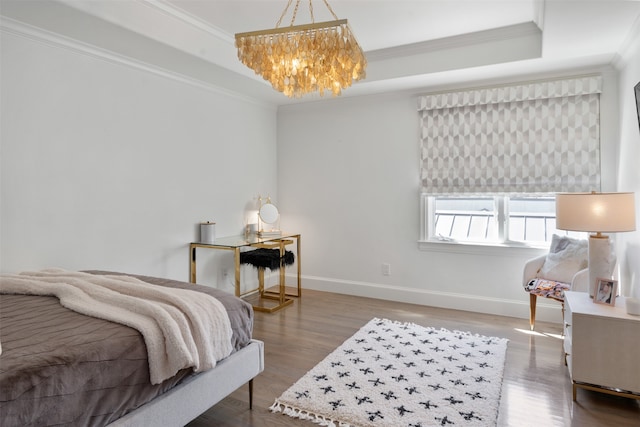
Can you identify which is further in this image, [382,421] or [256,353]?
[256,353]

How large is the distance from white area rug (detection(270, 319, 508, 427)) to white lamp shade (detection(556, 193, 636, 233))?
1168 millimetres

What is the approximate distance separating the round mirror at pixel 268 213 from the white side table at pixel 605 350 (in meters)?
3.38

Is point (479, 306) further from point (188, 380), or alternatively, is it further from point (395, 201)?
point (188, 380)

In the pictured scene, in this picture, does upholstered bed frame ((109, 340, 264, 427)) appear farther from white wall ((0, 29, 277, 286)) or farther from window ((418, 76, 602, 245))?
window ((418, 76, 602, 245))

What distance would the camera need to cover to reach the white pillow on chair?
11.3 feet

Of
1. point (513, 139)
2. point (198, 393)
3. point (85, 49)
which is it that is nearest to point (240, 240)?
point (85, 49)

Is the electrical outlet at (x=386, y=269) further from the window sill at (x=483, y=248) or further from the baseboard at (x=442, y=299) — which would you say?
the window sill at (x=483, y=248)

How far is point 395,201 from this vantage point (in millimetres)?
4699

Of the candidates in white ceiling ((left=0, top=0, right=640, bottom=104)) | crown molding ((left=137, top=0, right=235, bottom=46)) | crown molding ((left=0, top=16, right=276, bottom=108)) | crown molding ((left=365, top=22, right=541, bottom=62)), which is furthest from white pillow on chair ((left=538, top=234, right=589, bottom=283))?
crown molding ((left=0, top=16, right=276, bottom=108))

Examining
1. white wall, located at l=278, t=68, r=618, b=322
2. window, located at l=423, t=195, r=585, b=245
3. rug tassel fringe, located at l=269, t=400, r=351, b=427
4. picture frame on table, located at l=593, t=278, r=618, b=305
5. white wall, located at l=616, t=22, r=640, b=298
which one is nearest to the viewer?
rug tassel fringe, located at l=269, t=400, r=351, b=427

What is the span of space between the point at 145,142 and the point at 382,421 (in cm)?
305

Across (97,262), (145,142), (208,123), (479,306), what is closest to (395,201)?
(479,306)

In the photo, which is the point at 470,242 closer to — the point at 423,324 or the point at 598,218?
the point at 423,324

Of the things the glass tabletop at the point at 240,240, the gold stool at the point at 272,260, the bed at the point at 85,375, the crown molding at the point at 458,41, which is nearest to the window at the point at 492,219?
the crown molding at the point at 458,41
